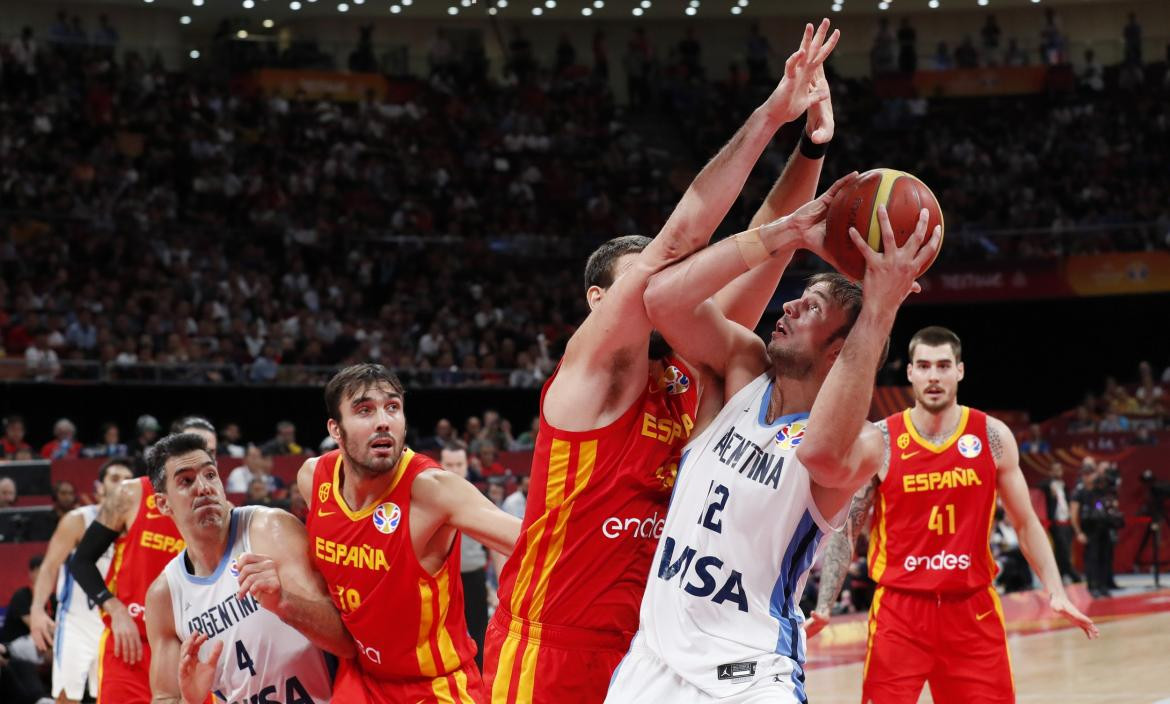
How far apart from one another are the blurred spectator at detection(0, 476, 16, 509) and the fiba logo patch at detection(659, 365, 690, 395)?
8.68 meters

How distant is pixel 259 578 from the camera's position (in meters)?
4.21

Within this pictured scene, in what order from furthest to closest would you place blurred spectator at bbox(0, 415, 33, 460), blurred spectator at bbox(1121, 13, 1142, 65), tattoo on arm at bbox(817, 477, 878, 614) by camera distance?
blurred spectator at bbox(1121, 13, 1142, 65), blurred spectator at bbox(0, 415, 33, 460), tattoo on arm at bbox(817, 477, 878, 614)

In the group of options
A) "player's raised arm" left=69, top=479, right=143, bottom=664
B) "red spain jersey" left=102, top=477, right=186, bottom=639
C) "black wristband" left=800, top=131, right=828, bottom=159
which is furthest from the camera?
"red spain jersey" left=102, top=477, right=186, bottom=639

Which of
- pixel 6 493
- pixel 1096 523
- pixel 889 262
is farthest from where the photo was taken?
pixel 1096 523

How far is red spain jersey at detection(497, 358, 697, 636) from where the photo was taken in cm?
394

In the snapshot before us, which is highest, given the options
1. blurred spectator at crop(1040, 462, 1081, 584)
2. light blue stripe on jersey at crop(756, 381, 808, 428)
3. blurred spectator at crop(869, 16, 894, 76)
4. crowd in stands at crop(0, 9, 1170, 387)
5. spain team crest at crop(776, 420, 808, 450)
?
blurred spectator at crop(869, 16, 894, 76)

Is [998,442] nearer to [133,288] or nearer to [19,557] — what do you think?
[19,557]

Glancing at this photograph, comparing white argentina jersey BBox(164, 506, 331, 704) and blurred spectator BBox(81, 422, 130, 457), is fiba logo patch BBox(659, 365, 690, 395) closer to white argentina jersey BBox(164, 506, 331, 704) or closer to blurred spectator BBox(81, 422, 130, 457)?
white argentina jersey BBox(164, 506, 331, 704)

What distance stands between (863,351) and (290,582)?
2.18 m

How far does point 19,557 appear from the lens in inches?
409

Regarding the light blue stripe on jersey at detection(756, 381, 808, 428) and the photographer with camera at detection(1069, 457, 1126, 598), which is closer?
the light blue stripe on jersey at detection(756, 381, 808, 428)

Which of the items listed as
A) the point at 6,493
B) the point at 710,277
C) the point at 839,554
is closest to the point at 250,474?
the point at 6,493

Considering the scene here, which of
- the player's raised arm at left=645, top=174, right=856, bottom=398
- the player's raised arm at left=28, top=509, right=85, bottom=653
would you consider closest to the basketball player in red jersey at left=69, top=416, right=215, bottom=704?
the player's raised arm at left=28, top=509, right=85, bottom=653

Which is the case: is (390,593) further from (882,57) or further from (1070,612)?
(882,57)
